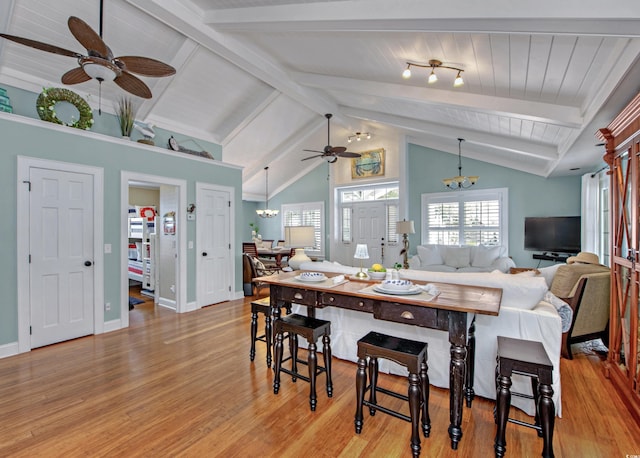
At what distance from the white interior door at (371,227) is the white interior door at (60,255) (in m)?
6.08

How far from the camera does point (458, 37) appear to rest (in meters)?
2.47

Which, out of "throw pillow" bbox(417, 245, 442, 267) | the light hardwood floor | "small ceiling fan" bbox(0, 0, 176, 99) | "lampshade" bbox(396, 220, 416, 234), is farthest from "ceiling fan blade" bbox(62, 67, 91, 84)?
"throw pillow" bbox(417, 245, 442, 267)

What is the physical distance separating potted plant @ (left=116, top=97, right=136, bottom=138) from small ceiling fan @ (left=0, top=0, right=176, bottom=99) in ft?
5.35

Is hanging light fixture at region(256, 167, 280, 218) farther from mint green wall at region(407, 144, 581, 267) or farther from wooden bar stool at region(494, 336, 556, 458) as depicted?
wooden bar stool at region(494, 336, 556, 458)

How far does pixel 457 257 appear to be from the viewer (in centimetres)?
625

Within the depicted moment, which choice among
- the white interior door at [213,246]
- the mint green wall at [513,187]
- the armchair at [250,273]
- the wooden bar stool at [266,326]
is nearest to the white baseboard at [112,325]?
the white interior door at [213,246]

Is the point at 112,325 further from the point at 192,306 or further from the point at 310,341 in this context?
the point at 310,341


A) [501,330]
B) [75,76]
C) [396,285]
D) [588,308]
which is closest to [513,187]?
[588,308]

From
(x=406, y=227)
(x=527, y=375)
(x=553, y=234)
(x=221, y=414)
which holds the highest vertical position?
(x=406, y=227)

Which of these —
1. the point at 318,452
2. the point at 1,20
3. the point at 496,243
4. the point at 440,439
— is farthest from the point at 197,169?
the point at 496,243

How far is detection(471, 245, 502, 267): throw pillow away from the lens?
19.5 ft

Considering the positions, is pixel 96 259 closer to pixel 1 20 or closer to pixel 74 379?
pixel 74 379

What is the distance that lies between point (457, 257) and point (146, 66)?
6059 mm

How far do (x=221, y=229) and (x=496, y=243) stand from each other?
5.76m
